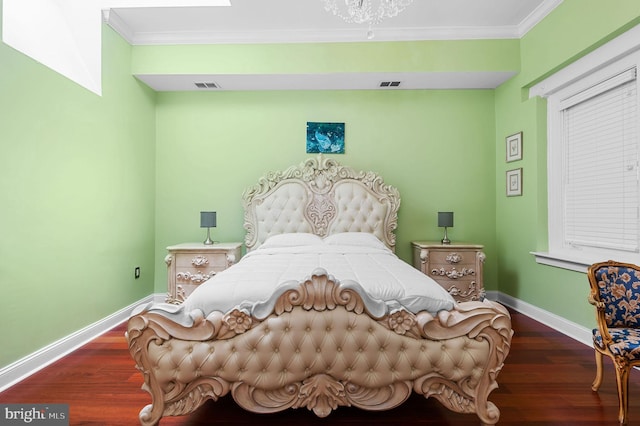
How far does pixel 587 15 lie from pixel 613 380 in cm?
280

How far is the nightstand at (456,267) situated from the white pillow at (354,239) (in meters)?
0.61

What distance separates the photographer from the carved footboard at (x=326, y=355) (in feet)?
5.44

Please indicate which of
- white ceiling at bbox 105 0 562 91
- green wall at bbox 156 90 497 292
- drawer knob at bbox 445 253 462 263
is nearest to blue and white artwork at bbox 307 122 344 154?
green wall at bbox 156 90 497 292

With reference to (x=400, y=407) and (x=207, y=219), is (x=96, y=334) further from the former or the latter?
(x=400, y=407)

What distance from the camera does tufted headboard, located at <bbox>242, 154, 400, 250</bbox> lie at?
13.0ft

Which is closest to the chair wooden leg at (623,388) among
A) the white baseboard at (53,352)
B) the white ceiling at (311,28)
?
the white ceiling at (311,28)

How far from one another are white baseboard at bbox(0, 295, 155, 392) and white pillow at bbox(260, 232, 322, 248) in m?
1.63

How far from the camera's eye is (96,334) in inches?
123

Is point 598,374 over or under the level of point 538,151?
under

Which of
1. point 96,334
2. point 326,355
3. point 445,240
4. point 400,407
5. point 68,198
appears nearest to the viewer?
point 326,355

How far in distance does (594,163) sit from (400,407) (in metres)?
2.74

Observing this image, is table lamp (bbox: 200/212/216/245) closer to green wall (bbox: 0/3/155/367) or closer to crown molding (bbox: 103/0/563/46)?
green wall (bbox: 0/3/155/367)

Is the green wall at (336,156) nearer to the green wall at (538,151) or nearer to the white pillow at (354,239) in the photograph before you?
the green wall at (538,151)

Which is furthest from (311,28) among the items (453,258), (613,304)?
(613,304)
